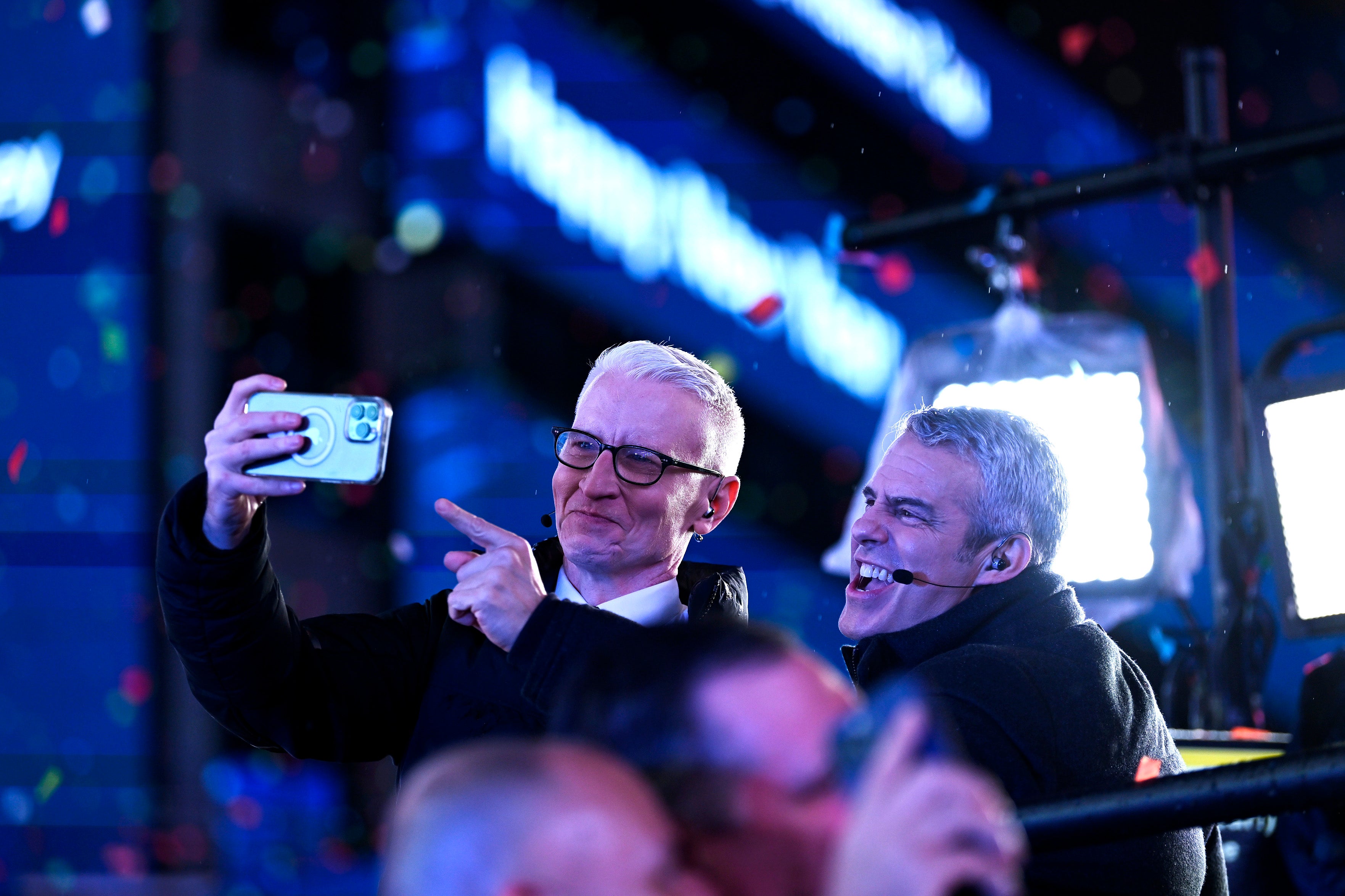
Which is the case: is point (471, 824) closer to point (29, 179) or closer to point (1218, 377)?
point (1218, 377)

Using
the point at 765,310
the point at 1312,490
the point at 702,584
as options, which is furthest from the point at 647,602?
the point at 765,310

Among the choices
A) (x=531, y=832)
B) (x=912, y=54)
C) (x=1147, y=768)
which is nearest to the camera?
(x=531, y=832)

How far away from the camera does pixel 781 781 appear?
20.0 inches

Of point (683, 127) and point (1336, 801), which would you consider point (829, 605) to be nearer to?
point (683, 127)

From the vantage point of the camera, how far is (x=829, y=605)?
423 centimetres

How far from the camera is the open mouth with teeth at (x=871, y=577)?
1.61 m

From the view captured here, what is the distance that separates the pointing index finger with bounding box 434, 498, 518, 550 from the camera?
4.00 ft

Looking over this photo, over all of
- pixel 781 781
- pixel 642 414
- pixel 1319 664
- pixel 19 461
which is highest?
pixel 19 461

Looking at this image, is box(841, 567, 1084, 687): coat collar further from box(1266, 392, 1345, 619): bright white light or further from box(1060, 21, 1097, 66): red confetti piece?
box(1060, 21, 1097, 66): red confetti piece

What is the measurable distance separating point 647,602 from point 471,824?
1.08 m

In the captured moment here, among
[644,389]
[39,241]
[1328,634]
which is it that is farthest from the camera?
[39,241]

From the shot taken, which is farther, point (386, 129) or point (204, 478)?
point (386, 129)

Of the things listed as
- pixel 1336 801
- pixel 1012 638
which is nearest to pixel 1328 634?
pixel 1012 638

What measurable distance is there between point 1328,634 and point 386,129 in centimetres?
360
